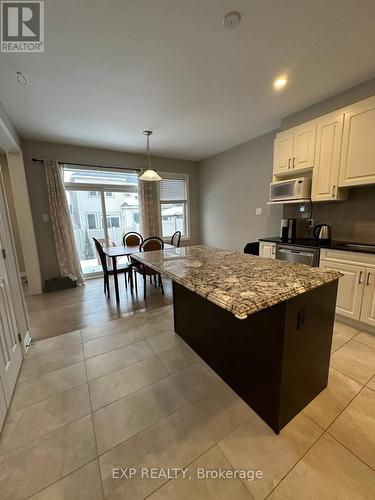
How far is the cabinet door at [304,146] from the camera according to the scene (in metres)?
2.61

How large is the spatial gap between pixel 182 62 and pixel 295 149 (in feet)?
5.97

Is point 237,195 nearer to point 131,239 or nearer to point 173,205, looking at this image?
point 173,205

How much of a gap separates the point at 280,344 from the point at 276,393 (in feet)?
1.08

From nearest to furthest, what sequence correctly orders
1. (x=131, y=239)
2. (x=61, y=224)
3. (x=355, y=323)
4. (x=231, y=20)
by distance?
1. (x=231, y=20)
2. (x=355, y=323)
3. (x=61, y=224)
4. (x=131, y=239)

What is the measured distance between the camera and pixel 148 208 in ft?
15.6

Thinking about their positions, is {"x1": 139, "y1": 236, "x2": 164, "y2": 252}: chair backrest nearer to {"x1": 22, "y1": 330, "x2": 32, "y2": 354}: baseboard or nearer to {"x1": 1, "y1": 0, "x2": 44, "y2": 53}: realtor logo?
{"x1": 22, "y1": 330, "x2": 32, "y2": 354}: baseboard

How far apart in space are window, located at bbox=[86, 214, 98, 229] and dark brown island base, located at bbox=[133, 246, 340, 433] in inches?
128

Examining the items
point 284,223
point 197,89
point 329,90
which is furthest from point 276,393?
point 329,90

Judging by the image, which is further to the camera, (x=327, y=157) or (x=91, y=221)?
(x=91, y=221)

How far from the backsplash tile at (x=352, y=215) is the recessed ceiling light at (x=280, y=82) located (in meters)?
1.51

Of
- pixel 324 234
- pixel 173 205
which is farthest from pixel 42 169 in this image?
pixel 324 234

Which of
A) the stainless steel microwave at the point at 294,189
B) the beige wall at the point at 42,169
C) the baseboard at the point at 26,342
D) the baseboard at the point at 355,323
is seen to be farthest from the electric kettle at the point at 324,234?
the beige wall at the point at 42,169

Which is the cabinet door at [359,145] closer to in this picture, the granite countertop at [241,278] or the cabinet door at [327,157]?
the cabinet door at [327,157]

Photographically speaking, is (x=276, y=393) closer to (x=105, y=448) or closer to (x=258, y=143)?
(x=105, y=448)
